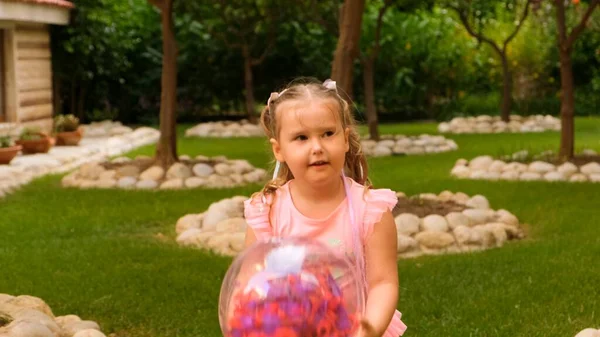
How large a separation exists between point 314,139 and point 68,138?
15720mm

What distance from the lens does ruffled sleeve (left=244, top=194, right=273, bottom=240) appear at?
11.8 ft

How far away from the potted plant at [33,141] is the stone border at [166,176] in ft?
12.9

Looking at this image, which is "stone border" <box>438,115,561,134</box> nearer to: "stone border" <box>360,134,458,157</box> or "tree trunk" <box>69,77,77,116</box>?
"stone border" <box>360,134,458,157</box>

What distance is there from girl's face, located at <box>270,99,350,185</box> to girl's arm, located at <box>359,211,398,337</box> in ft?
0.84

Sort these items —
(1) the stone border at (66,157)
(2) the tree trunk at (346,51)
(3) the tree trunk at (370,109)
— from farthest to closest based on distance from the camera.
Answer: (3) the tree trunk at (370,109)
(1) the stone border at (66,157)
(2) the tree trunk at (346,51)

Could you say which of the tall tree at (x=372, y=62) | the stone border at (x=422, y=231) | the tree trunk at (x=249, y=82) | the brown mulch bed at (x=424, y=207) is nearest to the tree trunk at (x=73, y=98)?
the tree trunk at (x=249, y=82)

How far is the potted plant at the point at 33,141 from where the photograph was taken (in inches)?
653

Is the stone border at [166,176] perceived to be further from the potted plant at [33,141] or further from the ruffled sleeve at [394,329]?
the ruffled sleeve at [394,329]

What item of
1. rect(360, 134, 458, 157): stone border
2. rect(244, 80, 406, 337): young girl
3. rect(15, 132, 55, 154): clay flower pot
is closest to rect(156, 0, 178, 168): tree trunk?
rect(360, 134, 458, 157): stone border

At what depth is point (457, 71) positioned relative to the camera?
24.5 m

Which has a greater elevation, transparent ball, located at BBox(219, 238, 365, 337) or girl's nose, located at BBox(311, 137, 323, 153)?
girl's nose, located at BBox(311, 137, 323, 153)

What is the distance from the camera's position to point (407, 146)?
16.5m

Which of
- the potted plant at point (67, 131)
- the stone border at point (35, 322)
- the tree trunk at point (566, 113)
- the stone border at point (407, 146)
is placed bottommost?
the potted plant at point (67, 131)

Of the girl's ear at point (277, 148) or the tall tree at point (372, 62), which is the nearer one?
the girl's ear at point (277, 148)
